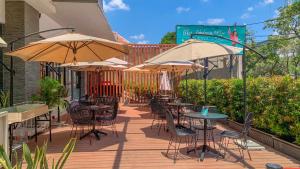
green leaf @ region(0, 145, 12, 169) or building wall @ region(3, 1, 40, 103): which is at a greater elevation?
building wall @ region(3, 1, 40, 103)

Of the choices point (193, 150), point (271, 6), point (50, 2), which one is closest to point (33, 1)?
point (50, 2)

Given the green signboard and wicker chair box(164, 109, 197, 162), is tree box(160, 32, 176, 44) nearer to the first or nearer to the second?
the green signboard

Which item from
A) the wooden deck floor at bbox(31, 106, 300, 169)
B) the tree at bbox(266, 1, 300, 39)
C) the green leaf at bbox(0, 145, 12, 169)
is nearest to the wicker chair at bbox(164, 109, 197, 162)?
the wooden deck floor at bbox(31, 106, 300, 169)

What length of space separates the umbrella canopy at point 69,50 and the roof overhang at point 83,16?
1.36 meters

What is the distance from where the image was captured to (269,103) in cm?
727

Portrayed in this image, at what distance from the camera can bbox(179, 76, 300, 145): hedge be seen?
6.27 m

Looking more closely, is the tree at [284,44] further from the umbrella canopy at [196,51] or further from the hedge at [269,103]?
the umbrella canopy at [196,51]

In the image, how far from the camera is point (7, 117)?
4906 millimetres

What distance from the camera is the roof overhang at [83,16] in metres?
8.40

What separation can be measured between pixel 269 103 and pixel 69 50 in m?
4.95

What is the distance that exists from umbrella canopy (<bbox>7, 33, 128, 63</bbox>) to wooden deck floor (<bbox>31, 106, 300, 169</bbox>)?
2.01 metres

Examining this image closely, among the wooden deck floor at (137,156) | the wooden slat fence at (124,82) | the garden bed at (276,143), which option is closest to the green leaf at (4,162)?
the wooden deck floor at (137,156)

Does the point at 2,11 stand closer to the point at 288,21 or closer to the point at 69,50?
the point at 69,50

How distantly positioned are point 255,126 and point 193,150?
2.74 m
